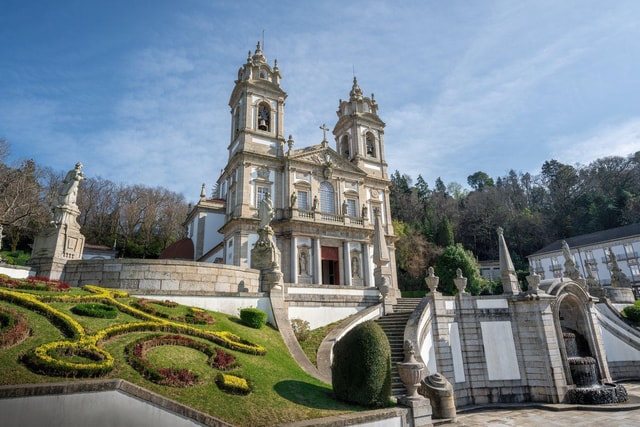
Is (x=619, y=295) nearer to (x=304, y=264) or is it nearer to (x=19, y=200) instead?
(x=304, y=264)

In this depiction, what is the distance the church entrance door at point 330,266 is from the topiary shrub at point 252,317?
1767 centimetres

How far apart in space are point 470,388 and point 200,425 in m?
12.0

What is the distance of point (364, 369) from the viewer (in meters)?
8.75

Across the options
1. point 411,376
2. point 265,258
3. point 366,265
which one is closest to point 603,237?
point 366,265

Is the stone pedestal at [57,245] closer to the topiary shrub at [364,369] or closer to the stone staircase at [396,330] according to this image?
the topiary shrub at [364,369]

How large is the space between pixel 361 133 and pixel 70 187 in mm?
28767

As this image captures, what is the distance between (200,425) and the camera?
657 cm

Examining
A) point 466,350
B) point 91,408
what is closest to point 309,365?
point 91,408

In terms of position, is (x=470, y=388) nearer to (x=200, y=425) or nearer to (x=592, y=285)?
(x=200, y=425)

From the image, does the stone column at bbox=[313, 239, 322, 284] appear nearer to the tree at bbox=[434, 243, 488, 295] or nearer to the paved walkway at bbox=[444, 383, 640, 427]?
the tree at bbox=[434, 243, 488, 295]

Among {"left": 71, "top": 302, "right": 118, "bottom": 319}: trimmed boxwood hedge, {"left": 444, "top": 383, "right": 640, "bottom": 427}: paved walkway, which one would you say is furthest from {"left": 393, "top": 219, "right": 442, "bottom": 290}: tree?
{"left": 71, "top": 302, "right": 118, "bottom": 319}: trimmed boxwood hedge

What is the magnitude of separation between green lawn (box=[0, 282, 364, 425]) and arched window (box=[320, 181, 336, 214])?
2229 cm

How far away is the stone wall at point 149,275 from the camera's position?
12.7 m

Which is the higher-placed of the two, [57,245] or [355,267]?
[355,267]
